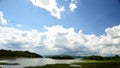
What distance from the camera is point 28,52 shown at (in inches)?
6152

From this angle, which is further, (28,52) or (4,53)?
(28,52)

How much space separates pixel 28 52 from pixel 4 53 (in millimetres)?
43673

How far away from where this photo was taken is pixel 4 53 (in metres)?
113
